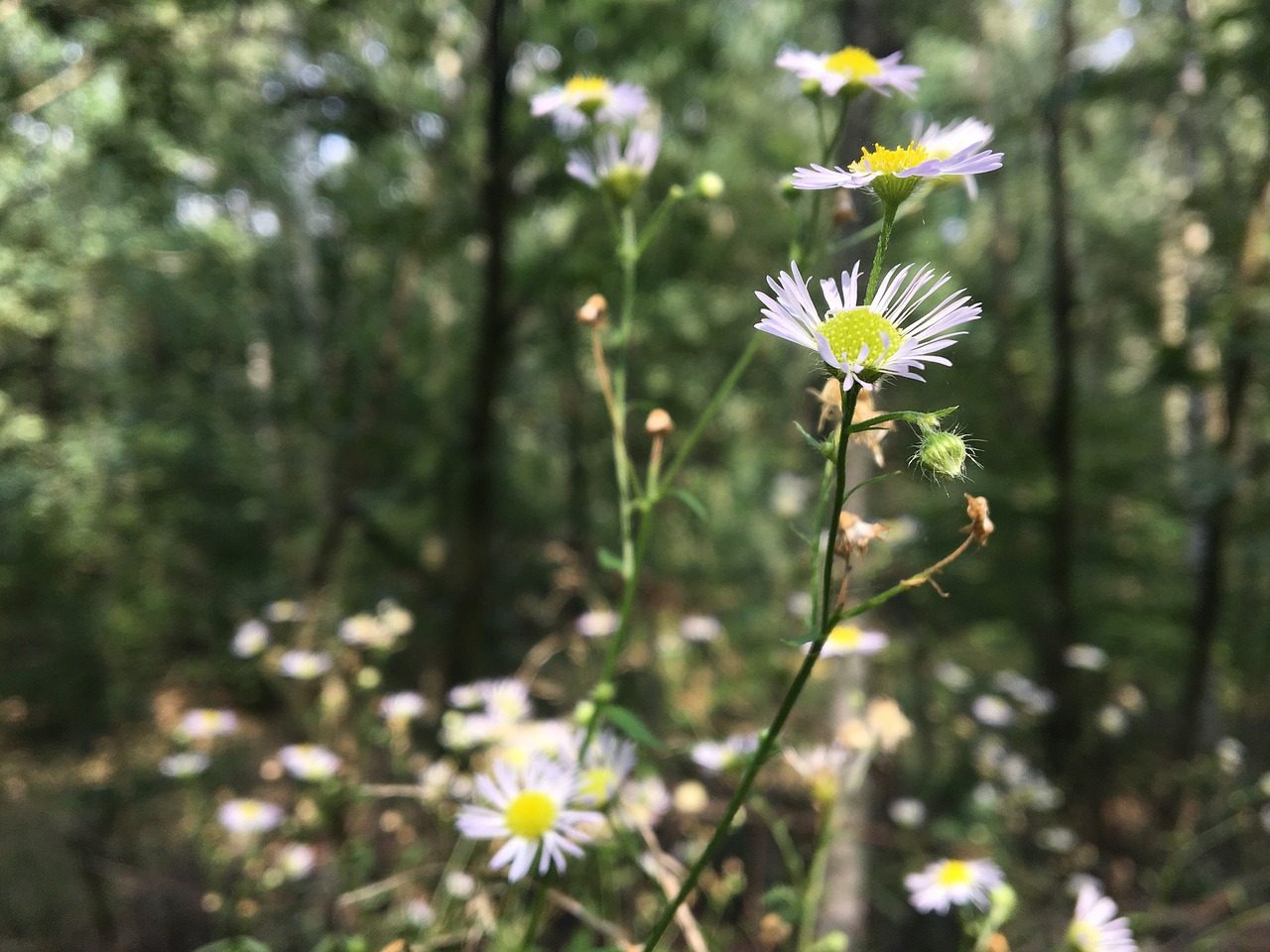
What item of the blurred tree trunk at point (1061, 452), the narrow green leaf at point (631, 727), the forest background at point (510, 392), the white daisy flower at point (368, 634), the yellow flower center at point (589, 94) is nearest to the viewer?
the narrow green leaf at point (631, 727)

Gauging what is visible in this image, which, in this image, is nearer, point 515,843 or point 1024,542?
Answer: point 515,843

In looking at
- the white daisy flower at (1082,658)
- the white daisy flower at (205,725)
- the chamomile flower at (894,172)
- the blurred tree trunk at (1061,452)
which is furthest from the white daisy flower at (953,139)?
the blurred tree trunk at (1061,452)

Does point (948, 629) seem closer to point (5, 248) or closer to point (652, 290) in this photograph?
point (652, 290)

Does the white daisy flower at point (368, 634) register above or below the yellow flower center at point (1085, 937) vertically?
above

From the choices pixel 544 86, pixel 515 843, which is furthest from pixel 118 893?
pixel 544 86

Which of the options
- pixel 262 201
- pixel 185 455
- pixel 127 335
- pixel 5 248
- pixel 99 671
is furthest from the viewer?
pixel 127 335

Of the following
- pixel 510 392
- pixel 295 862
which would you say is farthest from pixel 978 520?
pixel 510 392

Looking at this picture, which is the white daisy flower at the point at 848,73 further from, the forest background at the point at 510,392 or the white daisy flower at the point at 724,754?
the white daisy flower at the point at 724,754
